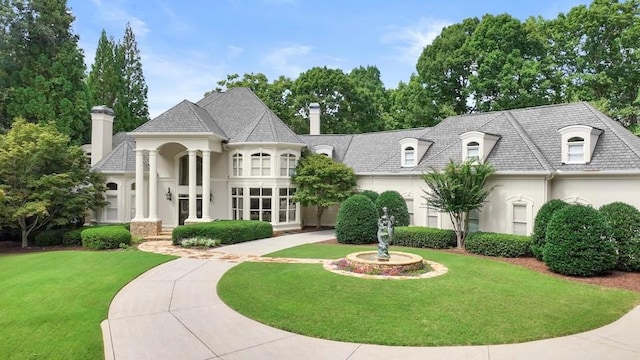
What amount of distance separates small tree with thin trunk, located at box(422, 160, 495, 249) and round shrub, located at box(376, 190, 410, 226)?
2476mm

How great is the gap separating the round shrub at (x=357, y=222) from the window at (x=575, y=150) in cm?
895

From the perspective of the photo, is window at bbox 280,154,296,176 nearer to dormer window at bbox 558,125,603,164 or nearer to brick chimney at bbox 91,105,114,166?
brick chimney at bbox 91,105,114,166

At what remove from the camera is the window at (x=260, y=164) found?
79.5 feet

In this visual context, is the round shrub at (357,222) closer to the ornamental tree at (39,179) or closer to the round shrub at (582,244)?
the round shrub at (582,244)

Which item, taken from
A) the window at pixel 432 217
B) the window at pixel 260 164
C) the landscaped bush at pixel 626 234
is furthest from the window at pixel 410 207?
the landscaped bush at pixel 626 234

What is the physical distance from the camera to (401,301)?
30.9 feet

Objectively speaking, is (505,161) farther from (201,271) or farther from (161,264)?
(161,264)

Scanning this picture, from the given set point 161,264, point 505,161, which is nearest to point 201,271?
point 161,264

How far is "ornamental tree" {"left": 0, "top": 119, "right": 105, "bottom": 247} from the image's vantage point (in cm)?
1909

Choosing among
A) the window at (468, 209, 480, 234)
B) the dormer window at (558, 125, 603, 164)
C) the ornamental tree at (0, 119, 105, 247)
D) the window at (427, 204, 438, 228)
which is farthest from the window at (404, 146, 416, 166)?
the ornamental tree at (0, 119, 105, 247)

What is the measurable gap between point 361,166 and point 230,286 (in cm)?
1624

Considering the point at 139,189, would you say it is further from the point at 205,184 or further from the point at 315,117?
the point at 315,117

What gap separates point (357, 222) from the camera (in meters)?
19.7

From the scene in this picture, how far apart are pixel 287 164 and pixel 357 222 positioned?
712cm
